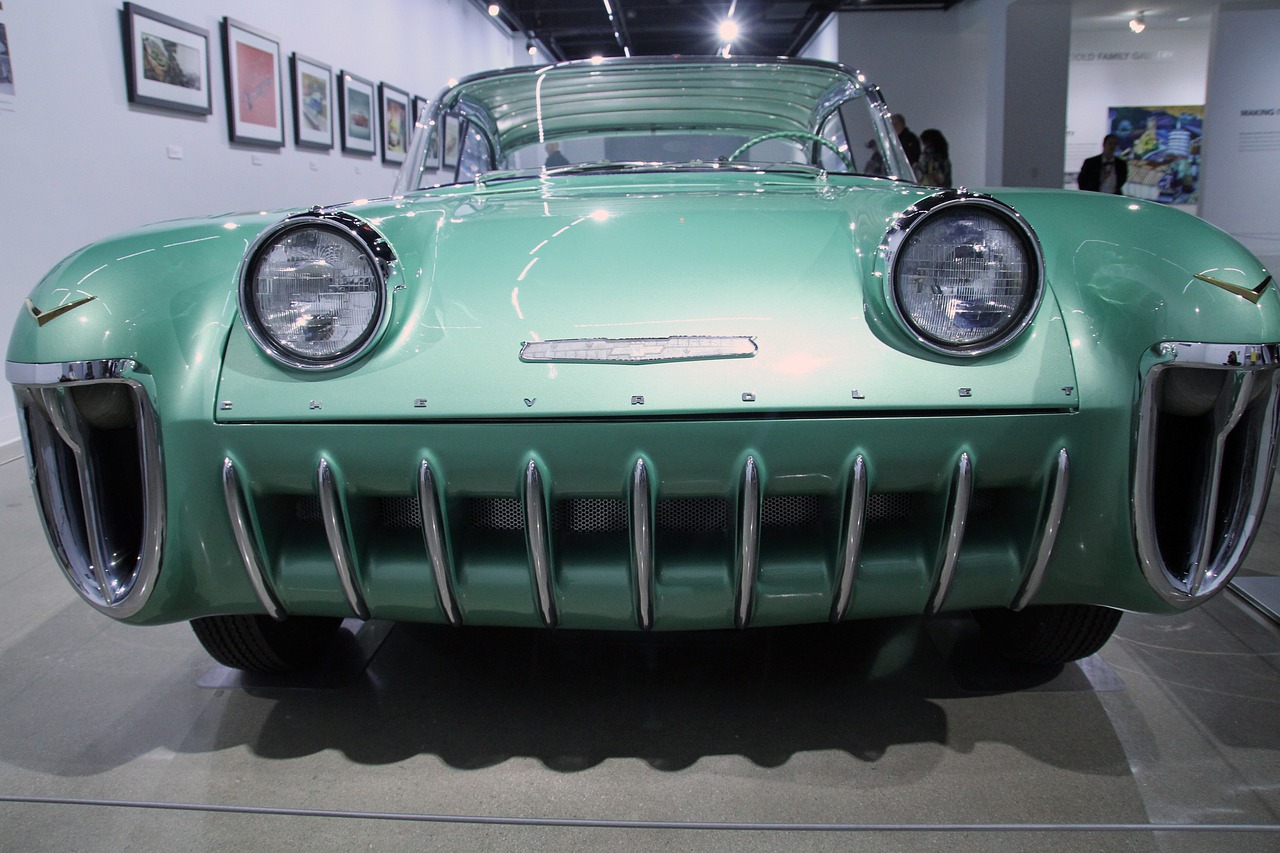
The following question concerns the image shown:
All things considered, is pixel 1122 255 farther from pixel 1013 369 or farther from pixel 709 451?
pixel 709 451

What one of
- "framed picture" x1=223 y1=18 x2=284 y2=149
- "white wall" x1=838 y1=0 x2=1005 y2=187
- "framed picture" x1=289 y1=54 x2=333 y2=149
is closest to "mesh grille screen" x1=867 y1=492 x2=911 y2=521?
"framed picture" x1=223 y1=18 x2=284 y2=149

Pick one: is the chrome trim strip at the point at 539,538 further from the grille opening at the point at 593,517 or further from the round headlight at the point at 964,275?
the round headlight at the point at 964,275

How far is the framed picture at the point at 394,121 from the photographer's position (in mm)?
7590

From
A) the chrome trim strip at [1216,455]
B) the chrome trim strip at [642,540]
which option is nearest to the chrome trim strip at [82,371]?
the chrome trim strip at [642,540]

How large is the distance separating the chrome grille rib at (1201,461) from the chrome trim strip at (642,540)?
656 millimetres

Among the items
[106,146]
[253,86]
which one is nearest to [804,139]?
[106,146]

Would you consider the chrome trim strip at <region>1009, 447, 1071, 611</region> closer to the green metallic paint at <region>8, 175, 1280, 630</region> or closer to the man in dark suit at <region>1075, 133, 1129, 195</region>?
the green metallic paint at <region>8, 175, 1280, 630</region>

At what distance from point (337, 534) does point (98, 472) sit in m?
0.38

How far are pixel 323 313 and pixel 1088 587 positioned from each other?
114 cm

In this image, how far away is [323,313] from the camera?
49.9 inches

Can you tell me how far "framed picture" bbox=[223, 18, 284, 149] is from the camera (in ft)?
16.9

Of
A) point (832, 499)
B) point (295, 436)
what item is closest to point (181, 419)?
point (295, 436)

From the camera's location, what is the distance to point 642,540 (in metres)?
1.22

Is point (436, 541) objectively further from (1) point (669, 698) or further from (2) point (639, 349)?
(1) point (669, 698)
